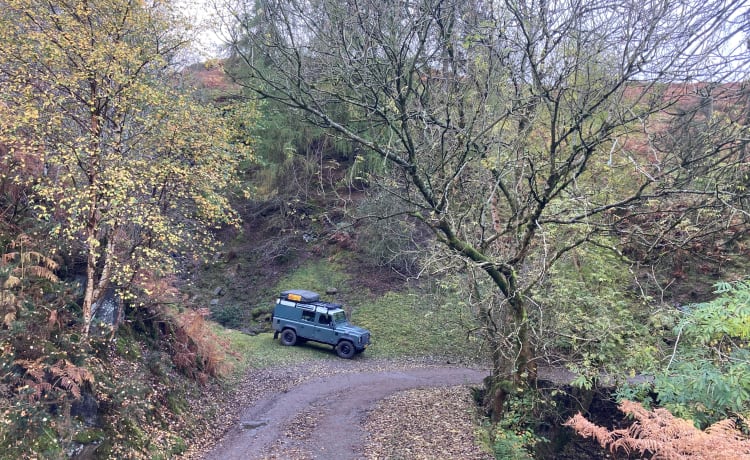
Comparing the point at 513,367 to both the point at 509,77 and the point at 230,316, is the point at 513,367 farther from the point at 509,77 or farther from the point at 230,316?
the point at 230,316

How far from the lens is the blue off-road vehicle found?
632 inches

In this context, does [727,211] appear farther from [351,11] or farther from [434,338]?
[434,338]

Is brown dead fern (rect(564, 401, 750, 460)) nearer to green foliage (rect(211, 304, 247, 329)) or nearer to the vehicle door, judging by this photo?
the vehicle door

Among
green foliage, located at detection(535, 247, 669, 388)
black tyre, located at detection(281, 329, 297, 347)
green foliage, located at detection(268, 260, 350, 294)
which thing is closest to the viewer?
green foliage, located at detection(535, 247, 669, 388)

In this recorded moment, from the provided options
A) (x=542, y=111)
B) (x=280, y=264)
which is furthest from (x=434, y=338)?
(x=542, y=111)

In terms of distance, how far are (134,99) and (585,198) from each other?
24.4ft

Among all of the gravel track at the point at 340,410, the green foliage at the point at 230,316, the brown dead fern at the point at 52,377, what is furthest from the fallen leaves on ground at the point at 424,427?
the green foliage at the point at 230,316

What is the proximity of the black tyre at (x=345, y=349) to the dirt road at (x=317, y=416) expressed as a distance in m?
1.48

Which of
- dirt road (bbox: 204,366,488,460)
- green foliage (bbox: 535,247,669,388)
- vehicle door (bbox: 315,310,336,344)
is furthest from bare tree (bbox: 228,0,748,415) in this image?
vehicle door (bbox: 315,310,336,344)

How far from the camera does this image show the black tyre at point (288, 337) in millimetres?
16562

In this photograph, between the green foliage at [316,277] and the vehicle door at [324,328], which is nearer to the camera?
the vehicle door at [324,328]

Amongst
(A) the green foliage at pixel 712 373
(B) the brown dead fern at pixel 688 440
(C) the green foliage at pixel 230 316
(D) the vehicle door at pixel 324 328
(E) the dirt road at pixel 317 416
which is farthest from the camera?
(C) the green foliage at pixel 230 316

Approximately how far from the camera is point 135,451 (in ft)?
22.4

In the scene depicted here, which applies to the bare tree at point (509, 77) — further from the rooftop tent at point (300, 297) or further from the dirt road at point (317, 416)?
the rooftop tent at point (300, 297)
